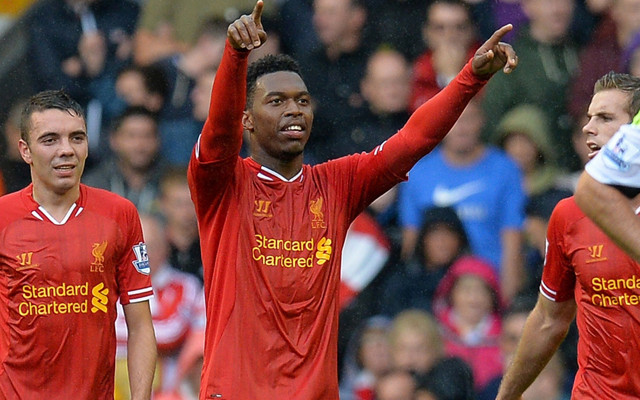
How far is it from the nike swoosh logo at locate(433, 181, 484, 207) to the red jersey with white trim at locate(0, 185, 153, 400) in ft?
10.8

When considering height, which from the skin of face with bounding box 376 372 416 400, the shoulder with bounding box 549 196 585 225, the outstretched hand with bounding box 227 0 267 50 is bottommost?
the skin of face with bounding box 376 372 416 400

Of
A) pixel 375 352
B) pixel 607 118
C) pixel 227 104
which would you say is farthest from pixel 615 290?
pixel 375 352

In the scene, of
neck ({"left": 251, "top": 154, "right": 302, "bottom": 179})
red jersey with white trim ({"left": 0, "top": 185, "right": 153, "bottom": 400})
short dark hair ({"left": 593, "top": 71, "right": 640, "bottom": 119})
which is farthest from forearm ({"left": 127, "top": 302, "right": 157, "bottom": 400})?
short dark hair ({"left": 593, "top": 71, "right": 640, "bottom": 119})

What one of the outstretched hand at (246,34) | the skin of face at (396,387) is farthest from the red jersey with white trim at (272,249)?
the skin of face at (396,387)

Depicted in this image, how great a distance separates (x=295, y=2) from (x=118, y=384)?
3.20 meters

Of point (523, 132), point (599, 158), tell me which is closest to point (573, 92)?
point (523, 132)

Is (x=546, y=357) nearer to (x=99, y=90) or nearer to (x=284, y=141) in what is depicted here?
(x=284, y=141)

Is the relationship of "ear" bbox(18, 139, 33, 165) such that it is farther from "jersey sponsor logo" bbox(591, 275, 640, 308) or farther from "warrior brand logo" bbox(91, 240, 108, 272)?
"jersey sponsor logo" bbox(591, 275, 640, 308)

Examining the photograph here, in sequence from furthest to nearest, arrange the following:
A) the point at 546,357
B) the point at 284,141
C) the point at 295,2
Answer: the point at 295,2, the point at 546,357, the point at 284,141

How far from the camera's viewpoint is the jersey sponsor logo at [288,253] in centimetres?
462

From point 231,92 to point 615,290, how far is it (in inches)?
76.8

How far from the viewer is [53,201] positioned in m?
5.00

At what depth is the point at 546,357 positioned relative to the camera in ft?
17.4

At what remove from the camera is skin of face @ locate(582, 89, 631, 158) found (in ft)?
15.7
